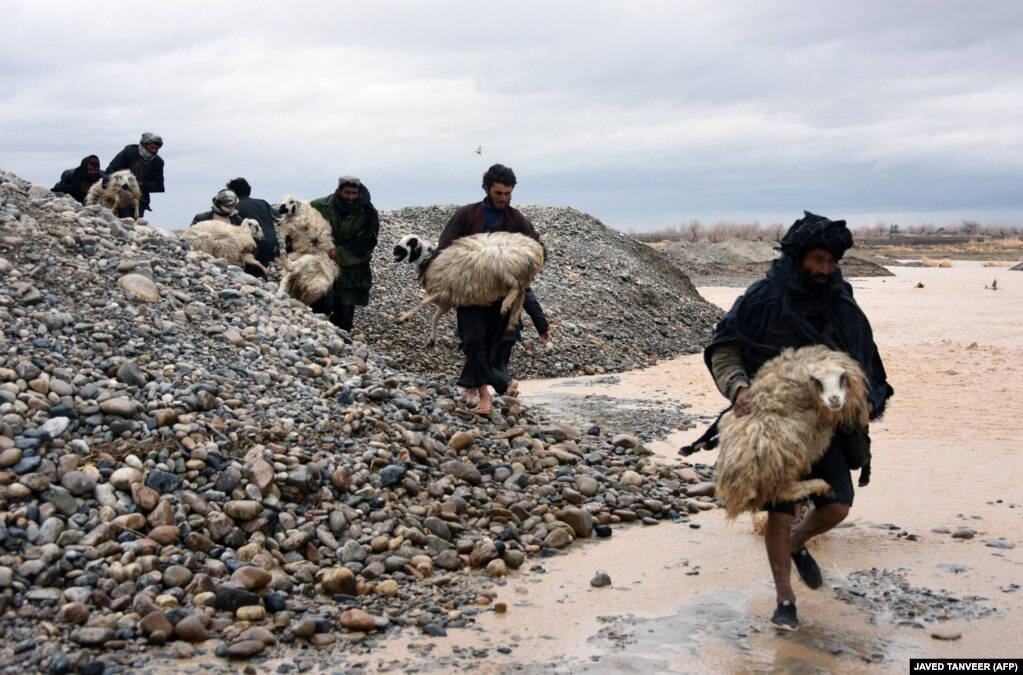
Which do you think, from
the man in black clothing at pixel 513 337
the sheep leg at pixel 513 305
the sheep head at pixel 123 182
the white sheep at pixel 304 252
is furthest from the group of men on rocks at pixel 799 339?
the sheep head at pixel 123 182

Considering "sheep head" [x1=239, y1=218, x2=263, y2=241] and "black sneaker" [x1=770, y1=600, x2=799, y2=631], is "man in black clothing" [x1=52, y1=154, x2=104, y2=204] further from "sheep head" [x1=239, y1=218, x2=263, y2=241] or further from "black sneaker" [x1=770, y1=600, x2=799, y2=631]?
"black sneaker" [x1=770, y1=600, x2=799, y2=631]

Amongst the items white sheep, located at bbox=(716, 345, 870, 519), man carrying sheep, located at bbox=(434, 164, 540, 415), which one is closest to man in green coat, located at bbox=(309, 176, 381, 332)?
man carrying sheep, located at bbox=(434, 164, 540, 415)

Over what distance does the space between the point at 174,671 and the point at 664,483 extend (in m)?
3.37

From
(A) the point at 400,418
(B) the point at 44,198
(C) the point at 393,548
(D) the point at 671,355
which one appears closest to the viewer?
(C) the point at 393,548

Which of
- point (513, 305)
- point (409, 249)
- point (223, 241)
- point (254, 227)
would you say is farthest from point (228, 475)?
point (254, 227)

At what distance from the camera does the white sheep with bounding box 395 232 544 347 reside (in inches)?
253

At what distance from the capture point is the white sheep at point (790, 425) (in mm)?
3812

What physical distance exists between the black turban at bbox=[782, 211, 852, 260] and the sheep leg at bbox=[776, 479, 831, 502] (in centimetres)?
87

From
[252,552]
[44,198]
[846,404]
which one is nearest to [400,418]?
[252,552]

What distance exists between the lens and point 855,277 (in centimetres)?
3297

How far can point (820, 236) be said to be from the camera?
381cm

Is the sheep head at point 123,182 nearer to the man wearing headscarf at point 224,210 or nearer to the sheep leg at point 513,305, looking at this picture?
the man wearing headscarf at point 224,210

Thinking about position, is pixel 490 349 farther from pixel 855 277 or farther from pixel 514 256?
pixel 855 277

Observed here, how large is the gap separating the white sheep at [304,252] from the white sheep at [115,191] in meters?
2.07
